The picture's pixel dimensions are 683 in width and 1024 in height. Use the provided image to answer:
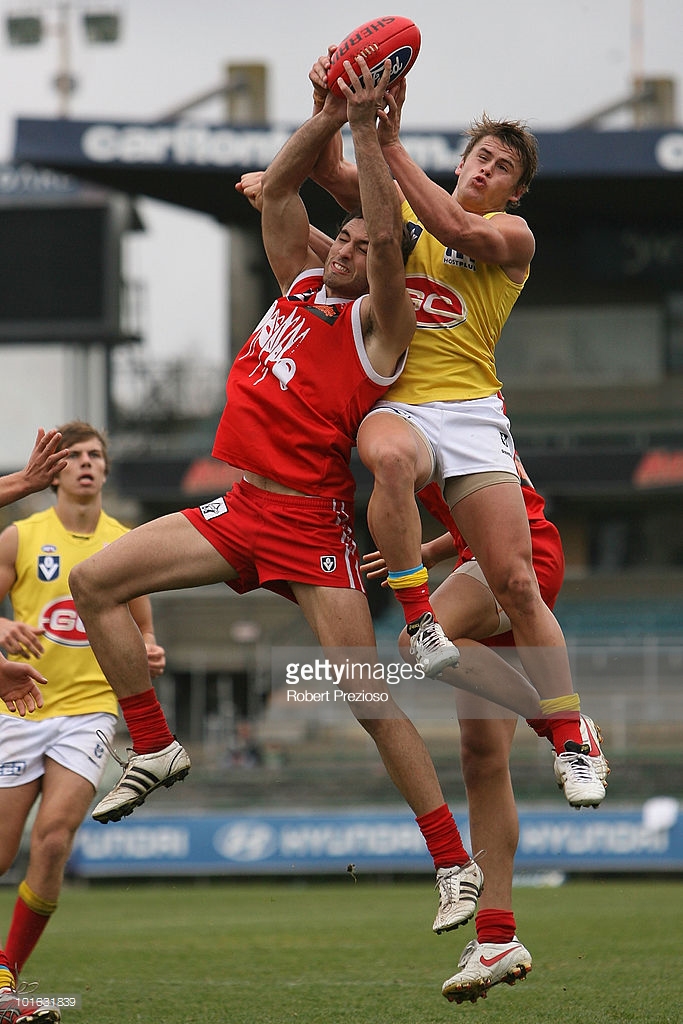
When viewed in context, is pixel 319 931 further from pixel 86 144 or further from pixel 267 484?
pixel 86 144

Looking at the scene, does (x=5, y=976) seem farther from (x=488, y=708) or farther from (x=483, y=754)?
(x=488, y=708)

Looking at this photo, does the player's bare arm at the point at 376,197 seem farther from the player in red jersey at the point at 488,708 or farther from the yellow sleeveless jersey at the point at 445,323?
the player in red jersey at the point at 488,708

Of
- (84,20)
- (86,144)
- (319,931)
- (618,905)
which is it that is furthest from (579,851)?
(84,20)

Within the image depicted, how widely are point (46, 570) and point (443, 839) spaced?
2670 mm

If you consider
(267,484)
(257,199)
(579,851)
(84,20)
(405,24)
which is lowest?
(579,851)

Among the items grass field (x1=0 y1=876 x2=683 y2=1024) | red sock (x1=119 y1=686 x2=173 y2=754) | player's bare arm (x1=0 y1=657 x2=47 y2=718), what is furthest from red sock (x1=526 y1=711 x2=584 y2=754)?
player's bare arm (x1=0 y1=657 x2=47 y2=718)

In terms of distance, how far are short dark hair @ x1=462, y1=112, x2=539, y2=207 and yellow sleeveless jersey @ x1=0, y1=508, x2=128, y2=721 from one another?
9.47 ft

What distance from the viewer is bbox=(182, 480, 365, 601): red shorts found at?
563 cm

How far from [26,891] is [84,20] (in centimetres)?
2641

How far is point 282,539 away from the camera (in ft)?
18.5

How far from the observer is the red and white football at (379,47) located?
5422mm

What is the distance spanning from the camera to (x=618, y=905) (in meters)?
12.1

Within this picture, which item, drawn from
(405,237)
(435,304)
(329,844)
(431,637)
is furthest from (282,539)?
(329,844)

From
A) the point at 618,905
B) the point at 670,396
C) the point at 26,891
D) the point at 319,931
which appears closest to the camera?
the point at 26,891
